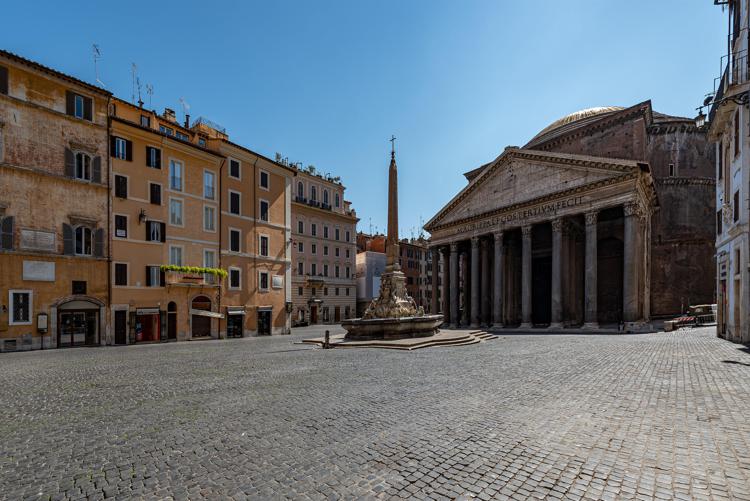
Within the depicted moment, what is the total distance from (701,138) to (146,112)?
49230 millimetres

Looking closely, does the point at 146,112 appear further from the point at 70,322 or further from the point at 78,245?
the point at 70,322

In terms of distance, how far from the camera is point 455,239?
40375 mm

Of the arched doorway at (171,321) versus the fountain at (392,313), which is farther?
the arched doorway at (171,321)

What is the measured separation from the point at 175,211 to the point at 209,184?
3.37 m

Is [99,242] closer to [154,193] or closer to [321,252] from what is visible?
[154,193]

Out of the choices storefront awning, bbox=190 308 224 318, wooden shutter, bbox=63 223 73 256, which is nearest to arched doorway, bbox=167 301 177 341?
storefront awning, bbox=190 308 224 318

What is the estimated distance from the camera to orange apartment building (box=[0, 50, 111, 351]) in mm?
19828

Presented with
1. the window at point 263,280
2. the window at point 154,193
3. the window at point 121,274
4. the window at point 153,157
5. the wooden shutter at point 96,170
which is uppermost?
the window at point 153,157

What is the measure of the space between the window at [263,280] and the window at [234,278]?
180 cm

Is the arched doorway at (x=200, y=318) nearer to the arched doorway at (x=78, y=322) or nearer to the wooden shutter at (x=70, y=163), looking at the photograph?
the arched doorway at (x=78, y=322)

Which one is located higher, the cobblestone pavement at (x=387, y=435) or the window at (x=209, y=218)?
the window at (x=209, y=218)

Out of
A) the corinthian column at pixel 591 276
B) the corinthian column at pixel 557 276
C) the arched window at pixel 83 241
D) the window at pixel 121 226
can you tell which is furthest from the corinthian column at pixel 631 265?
the arched window at pixel 83 241

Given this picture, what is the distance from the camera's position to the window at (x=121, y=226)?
23.5m

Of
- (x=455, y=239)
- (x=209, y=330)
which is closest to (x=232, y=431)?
(x=209, y=330)
